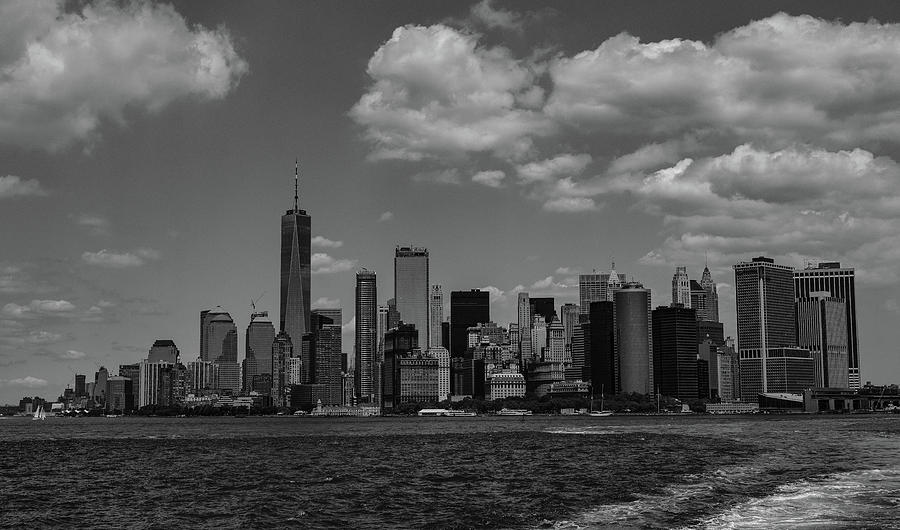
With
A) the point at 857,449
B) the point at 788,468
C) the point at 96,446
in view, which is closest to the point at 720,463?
the point at 788,468

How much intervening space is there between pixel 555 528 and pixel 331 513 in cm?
1345

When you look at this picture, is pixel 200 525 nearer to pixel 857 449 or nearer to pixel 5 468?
pixel 5 468

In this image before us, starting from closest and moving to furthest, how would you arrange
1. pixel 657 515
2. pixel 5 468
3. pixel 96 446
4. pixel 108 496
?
pixel 657 515
pixel 108 496
pixel 5 468
pixel 96 446

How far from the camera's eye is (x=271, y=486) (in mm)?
72875

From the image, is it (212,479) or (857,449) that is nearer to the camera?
(212,479)

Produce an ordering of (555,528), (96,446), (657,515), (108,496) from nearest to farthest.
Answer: (555,528)
(657,515)
(108,496)
(96,446)

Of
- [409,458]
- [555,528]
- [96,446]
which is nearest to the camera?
[555,528]

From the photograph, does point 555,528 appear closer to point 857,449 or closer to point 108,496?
point 108,496

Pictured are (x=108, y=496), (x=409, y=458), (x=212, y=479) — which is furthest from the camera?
(x=409, y=458)

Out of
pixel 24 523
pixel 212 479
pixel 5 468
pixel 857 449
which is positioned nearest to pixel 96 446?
pixel 5 468

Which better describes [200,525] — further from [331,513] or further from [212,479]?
[212,479]

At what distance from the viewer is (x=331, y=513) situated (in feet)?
190

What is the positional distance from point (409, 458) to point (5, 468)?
37432 millimetres

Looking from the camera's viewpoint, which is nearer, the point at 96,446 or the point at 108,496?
the point at 108,496
